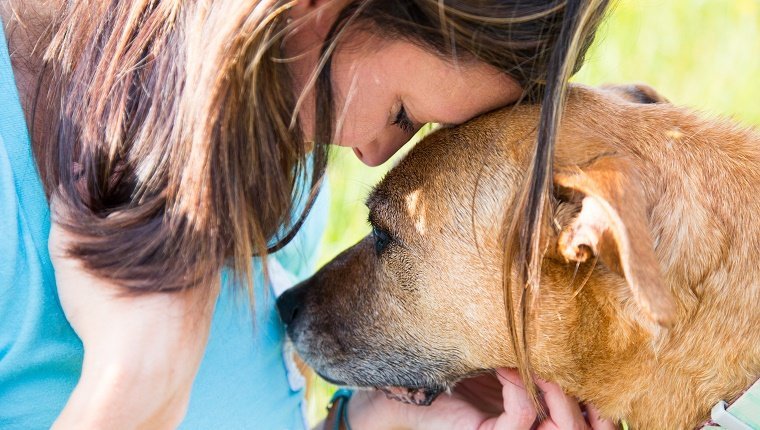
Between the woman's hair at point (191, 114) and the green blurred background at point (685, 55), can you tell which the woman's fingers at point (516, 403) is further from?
the green blurred background at point (685, 55)

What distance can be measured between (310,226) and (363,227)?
45.7 inches

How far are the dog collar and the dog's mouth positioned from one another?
766mm

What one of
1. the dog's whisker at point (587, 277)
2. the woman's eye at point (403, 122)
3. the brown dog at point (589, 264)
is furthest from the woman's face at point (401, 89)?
the dog's whisker at point (587, 277)

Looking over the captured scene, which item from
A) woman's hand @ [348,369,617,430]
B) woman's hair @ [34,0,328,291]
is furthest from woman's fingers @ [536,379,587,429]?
woman's hair @ [34,0,328,291]

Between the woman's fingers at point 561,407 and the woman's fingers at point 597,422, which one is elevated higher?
the woman's fingers at point 561,407

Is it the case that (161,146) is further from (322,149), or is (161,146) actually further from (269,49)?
(322,149)

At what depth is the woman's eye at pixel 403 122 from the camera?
217cm

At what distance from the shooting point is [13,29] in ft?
6.94

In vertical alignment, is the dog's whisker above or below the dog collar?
above

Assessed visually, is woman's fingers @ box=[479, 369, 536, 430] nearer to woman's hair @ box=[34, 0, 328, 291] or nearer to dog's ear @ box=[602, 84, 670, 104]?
woman's hair @ box=[34, 0, 328, 291]

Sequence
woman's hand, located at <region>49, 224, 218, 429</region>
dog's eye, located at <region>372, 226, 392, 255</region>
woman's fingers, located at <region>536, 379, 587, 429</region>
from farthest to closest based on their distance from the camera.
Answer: dog's eye, located at <region>372, 226, 392, 255</region>, woman's fingers, located at <region>536, 379, 587, 429</region>, woman's hand, located at <region>49, 224, 218, 429</region>

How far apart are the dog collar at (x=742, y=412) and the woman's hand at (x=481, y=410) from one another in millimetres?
356

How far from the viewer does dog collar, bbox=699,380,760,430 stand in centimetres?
195

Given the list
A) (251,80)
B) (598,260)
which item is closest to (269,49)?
(251,80)
